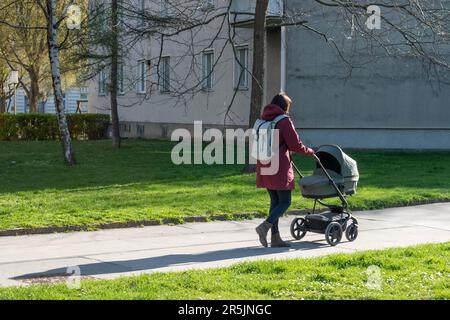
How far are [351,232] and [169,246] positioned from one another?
8.37ft

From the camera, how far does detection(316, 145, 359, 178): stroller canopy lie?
11.6m

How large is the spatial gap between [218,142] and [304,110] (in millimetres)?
4259

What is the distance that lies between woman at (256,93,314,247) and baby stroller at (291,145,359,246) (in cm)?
44

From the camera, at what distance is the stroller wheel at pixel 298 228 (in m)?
11.8

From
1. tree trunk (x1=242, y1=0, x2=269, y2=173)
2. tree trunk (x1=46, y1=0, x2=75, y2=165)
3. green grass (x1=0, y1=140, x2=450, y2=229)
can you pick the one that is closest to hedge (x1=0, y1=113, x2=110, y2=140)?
green grass (x1=0, y1=140, x2=450, y2=229)

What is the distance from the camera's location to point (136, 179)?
19234 millimetres

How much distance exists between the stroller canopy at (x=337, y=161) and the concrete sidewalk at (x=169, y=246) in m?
0.98

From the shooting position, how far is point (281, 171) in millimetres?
10891

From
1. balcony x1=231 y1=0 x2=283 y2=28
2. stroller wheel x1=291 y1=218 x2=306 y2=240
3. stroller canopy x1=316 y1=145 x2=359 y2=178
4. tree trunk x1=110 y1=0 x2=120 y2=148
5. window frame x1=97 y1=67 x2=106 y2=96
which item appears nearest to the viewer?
stroller canopy x1=316 y1=145 x2=359 y2=178

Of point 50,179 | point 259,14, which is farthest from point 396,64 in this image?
point 50,179

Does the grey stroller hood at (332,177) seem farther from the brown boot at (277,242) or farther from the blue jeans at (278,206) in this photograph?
the brown boot at (277,242)

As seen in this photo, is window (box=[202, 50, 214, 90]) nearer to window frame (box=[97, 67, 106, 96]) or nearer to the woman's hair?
window frame (box=[97, 67, 106, 96])

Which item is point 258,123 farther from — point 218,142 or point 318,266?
point 218,142

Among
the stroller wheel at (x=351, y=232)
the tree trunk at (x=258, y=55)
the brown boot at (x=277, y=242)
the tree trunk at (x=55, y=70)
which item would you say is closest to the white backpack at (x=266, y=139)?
the brown boot at (x=277, y=242)
